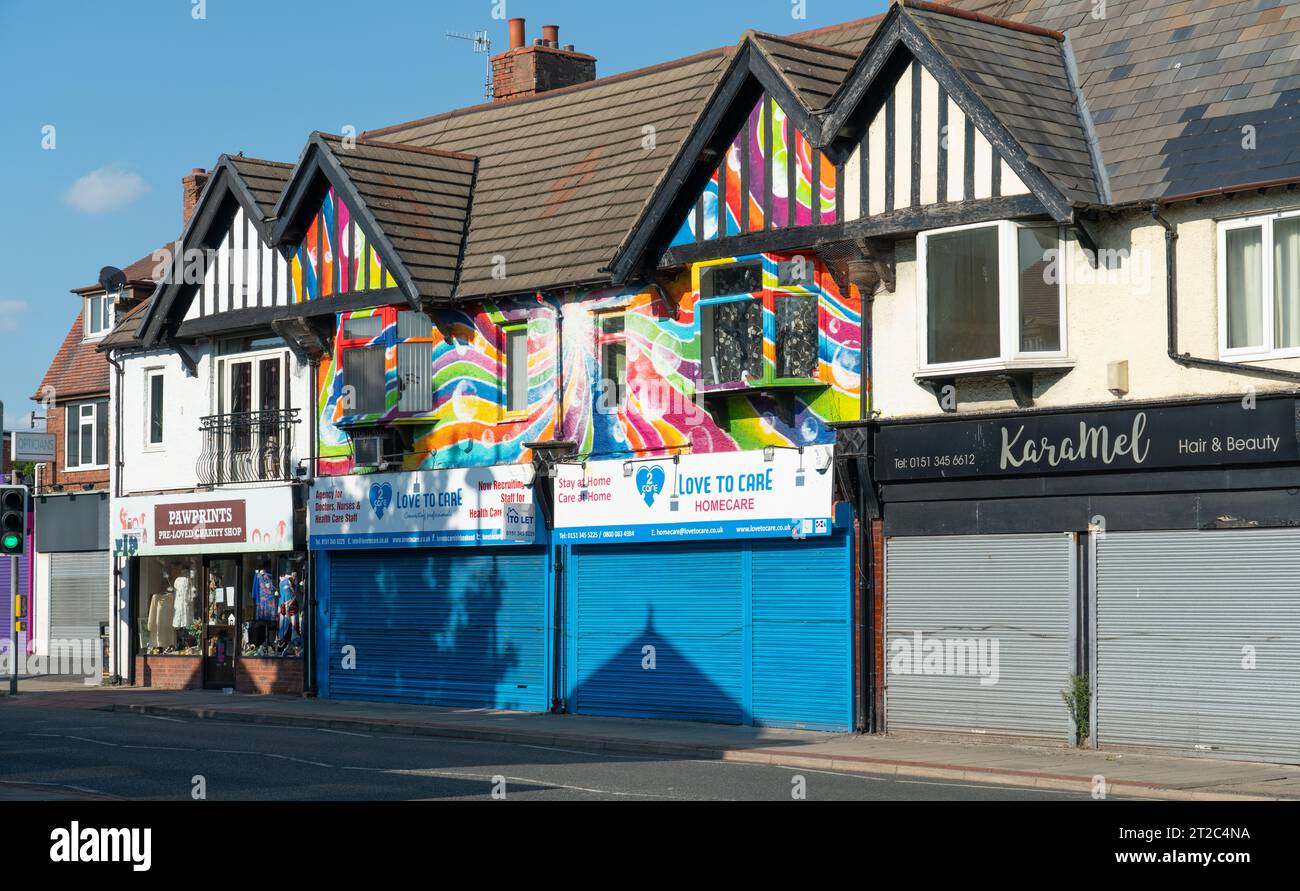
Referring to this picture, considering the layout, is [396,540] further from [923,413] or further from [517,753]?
[923,413]

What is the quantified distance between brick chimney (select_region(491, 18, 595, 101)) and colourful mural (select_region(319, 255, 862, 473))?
7911 millimetres

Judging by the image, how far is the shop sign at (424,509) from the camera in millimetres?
27984

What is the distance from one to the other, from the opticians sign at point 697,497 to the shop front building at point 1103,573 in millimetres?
1204

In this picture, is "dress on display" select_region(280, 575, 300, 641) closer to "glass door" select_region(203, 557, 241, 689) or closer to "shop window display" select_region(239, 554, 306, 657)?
"shop window display" select_region(239, 554, 306, 657)

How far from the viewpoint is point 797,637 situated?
2466 cm

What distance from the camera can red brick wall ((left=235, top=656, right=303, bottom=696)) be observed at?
3195 centimetres

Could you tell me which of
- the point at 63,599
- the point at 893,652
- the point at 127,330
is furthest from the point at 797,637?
the point at 63,599

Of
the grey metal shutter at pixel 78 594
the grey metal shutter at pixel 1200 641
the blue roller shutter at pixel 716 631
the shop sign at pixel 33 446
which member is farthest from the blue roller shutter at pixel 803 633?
the grey metal shutter at pixel 78 594

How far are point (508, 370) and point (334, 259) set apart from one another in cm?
407

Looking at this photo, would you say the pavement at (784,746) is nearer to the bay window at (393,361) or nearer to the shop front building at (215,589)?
the shop front building at (215,589)

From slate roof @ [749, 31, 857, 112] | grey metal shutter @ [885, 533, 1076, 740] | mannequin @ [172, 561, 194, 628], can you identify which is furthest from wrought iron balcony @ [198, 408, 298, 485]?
grey metal shutter @ [885, 533, 1076, 740]

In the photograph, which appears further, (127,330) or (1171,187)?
(127,330)

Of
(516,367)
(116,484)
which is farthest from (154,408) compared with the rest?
(516,367)

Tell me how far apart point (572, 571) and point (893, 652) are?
20.4 feet
